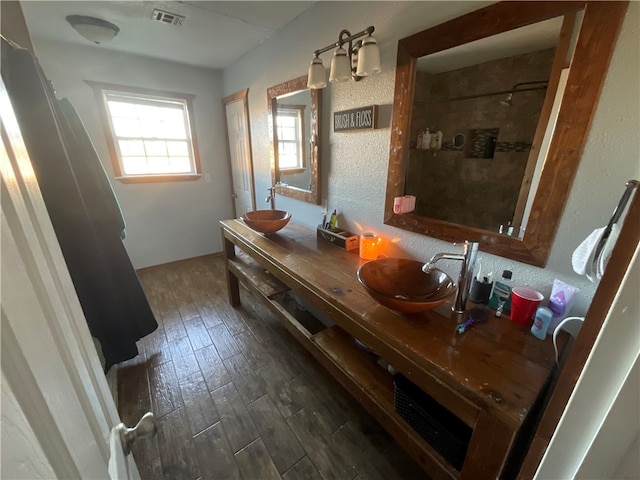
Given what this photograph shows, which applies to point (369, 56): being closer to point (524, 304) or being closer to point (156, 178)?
point (524, 304)

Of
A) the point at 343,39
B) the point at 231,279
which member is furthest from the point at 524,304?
the point at 231,279

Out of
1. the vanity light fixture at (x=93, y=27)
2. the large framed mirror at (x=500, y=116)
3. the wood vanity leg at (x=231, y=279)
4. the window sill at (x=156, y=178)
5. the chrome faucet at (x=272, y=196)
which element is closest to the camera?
the large framed mirror at (x=500, y=116)

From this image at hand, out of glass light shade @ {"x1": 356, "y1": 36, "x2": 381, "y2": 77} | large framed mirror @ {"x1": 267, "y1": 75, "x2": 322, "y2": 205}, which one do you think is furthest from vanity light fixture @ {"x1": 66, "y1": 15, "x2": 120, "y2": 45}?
glass light shade @ {"x1": 356, "y1": 36, "x2": 381, "y2": 77}

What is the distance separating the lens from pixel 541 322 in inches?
36.4

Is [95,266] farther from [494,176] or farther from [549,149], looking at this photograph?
[549,149]

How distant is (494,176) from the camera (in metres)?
1.08

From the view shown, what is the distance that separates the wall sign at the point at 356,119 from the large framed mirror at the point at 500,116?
17 cm

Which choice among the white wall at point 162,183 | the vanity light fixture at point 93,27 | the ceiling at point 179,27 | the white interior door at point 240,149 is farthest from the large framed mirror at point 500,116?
the white wall at point 162,183

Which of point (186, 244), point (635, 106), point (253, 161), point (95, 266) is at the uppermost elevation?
point (635, 106)

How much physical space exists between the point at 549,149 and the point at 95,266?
84.2 inches

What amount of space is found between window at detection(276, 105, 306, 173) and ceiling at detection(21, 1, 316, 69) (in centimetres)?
59

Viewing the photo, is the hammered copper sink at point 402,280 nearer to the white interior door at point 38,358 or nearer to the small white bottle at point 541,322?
the small white bottle at point 541,322

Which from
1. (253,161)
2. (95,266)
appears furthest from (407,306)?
(253,161)

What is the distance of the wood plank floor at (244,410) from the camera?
4.10ft
